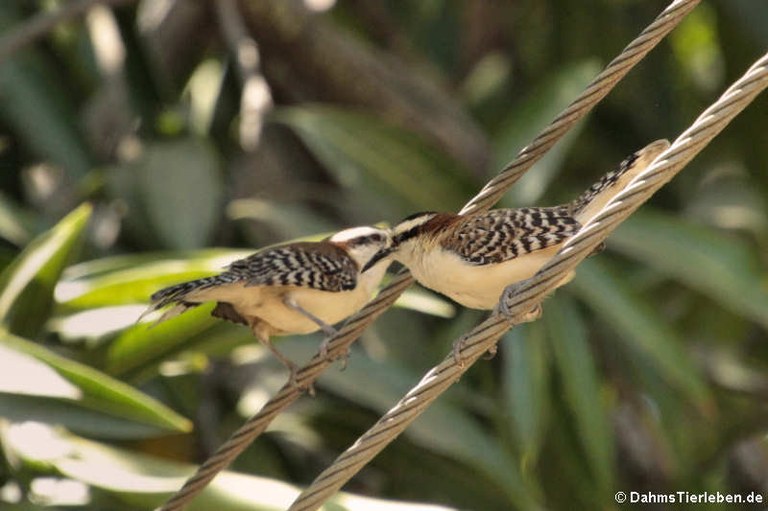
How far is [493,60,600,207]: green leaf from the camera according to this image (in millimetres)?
5848

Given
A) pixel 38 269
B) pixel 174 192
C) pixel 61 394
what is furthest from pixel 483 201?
pixel 174 192

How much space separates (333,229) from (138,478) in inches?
80.9

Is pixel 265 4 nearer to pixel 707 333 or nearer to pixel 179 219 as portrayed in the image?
pixel 179 219

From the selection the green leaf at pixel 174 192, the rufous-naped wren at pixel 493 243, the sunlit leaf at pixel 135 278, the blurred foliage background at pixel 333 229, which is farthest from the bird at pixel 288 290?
the green leaf at pixel 174 192

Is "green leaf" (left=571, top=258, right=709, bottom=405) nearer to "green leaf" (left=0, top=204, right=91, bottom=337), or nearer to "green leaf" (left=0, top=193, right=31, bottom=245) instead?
"green leaf" (left=0, top=204, right=91, bottom=337)

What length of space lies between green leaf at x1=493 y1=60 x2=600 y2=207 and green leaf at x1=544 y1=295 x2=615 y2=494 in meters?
0.46

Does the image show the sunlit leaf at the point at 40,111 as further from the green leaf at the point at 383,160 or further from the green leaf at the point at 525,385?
the green leaf at the point at 525,385

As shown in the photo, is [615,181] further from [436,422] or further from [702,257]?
[702,257]

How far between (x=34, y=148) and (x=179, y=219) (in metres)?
1.00

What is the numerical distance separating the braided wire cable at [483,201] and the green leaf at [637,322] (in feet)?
6.85

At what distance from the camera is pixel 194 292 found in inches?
142

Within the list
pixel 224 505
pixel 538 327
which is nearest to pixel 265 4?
pixel 538 327

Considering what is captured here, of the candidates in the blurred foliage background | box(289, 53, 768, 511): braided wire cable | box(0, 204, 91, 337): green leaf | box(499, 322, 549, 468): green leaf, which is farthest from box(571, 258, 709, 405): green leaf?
box(289, 53, 768, 511): braided wire cable

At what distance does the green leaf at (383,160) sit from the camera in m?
5.95
